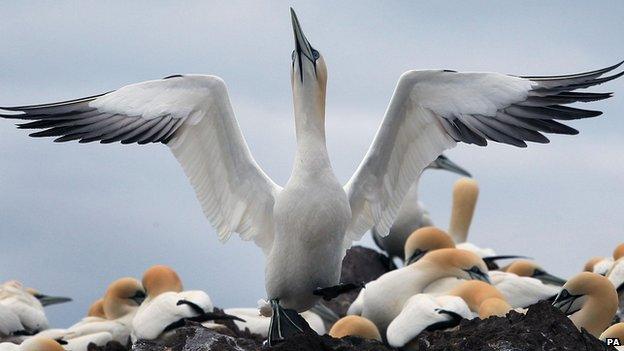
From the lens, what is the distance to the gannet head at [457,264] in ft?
33.4

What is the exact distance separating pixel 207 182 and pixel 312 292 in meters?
1.02

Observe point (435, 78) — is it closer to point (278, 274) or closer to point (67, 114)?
point (278, 274)

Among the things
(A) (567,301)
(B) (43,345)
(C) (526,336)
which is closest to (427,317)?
(A) (567,301)

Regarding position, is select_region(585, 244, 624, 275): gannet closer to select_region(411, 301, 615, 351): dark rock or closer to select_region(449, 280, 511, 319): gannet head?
select_region(449, 280, 511, 319): gannet head

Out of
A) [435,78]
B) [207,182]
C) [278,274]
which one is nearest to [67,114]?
[207,182]

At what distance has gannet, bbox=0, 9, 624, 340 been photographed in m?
7.39

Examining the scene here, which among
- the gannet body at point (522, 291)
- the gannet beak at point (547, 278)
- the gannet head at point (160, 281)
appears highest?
the gannet head at point (160, 281)

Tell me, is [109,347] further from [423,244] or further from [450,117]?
[423,244]

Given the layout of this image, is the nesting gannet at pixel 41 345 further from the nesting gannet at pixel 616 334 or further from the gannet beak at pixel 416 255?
the gannet beak at pixel 416 255

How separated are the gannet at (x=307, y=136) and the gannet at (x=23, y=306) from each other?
12.5ft

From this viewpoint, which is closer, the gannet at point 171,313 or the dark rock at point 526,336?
the dark rock at point 526,336

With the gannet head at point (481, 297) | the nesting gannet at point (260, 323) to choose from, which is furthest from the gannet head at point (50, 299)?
the gannet head at point (481, 297)

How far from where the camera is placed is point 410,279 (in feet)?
32.8

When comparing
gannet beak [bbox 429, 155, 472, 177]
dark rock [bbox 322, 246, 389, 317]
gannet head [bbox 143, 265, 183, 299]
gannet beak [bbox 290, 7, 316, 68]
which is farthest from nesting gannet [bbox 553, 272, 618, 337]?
gannet beak [bbox 429, 155, 472, 177]
